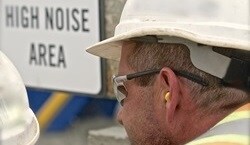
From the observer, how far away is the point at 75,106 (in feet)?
17.9

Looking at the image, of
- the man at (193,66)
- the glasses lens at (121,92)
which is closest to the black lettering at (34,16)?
the glasses lens at (121,92)

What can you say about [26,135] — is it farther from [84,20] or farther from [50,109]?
[50,109]

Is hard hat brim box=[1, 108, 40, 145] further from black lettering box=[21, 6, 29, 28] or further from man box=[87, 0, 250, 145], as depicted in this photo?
black lettering box=[21, 6, 29, 28]

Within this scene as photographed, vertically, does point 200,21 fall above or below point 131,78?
above

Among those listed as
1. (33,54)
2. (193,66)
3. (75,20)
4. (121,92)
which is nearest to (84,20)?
(75,20)

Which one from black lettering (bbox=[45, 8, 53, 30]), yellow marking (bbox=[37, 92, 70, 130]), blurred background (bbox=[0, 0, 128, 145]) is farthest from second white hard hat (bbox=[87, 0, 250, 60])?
yellow marking (bbox=[37, 92, 70, 130])

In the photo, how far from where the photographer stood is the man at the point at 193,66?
204 cm

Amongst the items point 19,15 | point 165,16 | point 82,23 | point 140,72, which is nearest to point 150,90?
point 140,72

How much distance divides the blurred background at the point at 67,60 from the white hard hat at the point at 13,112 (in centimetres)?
251

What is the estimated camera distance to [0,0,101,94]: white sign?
15.6 feet

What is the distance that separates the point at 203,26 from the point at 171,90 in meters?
0.19

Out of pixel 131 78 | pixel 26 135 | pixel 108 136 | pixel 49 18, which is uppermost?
pixel 131 78

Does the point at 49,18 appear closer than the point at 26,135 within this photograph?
No

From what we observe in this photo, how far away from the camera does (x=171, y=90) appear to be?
206cm
